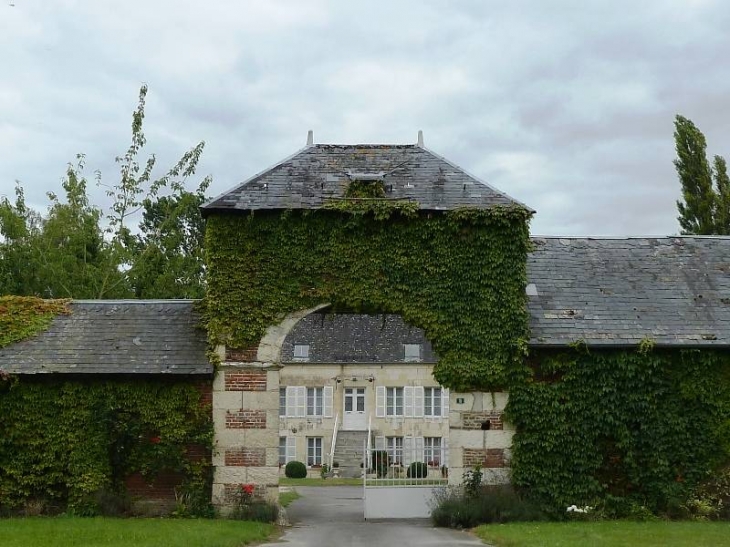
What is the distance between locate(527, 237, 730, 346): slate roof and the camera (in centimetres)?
1681

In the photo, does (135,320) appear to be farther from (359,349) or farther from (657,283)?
(359,349)

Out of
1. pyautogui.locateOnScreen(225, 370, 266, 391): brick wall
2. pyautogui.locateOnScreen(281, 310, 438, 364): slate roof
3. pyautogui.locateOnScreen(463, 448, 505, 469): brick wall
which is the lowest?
pyautogui.locateOnScreen(463, 448, 505, 469): brick wall

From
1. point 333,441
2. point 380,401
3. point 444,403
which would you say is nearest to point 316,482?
point 333,441

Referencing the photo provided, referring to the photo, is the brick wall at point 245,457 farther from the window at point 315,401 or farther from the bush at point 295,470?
the window at point 315,401

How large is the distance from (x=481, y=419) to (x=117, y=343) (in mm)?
6865

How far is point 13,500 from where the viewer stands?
15859 mm

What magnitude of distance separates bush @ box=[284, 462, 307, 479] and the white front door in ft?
11.2

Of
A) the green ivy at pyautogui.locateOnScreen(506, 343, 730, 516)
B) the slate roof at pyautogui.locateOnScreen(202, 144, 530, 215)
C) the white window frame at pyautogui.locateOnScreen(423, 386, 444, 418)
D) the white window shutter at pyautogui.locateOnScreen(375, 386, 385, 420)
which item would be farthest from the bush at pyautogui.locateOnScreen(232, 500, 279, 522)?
the white window frame at pyautogui.locateOnScreen(423, 386, 444, 418)

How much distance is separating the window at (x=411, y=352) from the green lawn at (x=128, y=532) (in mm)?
23724

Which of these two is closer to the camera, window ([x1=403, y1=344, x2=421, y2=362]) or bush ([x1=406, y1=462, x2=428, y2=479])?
bush ([x1=406, y1=462, x2=428, y2=479])

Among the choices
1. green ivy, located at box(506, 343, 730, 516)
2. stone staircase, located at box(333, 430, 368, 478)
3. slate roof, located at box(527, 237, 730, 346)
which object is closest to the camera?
green ivy, located at box(506, 343, 730, 516)

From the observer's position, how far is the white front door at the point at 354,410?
127ft

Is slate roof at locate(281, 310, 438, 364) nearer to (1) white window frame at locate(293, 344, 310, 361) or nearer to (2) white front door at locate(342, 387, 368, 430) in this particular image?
(1) white window frame at locate(293, 344, 310, 361)

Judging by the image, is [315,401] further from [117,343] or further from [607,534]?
[607,534]
